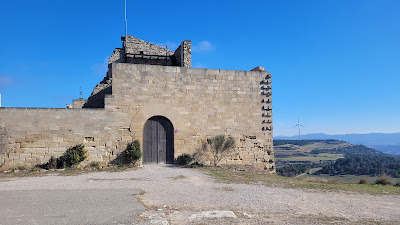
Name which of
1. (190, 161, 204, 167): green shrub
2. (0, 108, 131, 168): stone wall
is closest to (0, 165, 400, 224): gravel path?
(0, 108, 131, 168): stone wall

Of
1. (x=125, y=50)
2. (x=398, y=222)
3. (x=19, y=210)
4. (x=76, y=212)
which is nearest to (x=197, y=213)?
(x=76, y=212)

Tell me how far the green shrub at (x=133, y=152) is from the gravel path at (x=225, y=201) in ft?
6.91

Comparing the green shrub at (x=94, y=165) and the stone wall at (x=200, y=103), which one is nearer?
the green shrub at (x=94, y=165)

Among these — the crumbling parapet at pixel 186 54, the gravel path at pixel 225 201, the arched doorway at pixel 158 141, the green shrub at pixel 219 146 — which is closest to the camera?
the gravel path at pixel 225 201

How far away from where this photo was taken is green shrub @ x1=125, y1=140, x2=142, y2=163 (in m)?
12.8

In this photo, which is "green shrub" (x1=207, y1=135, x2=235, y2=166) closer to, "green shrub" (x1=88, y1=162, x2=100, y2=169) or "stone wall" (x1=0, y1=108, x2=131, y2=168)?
"stone wall" (x1=0, y1=108, x2=131, y2=168)

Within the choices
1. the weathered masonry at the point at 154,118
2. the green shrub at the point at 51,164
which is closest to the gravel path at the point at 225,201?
the green shrub at the point at 51,164

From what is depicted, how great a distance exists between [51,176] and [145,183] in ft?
12.1

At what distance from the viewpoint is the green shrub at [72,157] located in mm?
12086

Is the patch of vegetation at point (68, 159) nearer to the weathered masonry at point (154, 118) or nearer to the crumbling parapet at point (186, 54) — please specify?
the weathered masonry at point (154, 118)

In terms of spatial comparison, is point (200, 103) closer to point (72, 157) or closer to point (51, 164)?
point (72, 157)

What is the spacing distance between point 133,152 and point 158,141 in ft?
5.21

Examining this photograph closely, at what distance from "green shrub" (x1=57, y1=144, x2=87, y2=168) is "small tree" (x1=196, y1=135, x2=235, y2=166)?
5.28 metres

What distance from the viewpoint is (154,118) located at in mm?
13969
